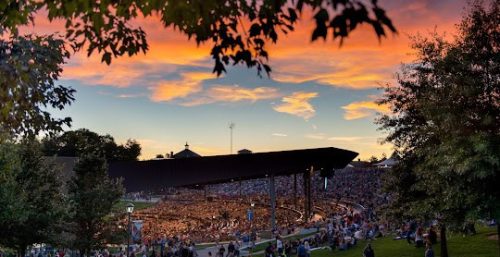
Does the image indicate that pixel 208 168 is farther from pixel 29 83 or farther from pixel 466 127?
pixel 29 83

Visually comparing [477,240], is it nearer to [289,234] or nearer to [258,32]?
[289,234]

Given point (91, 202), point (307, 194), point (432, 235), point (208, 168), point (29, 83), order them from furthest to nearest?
point (307, 194), point (208, 168), point (91, 202), point (432, 235), point (29, 83)

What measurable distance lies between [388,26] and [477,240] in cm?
2753

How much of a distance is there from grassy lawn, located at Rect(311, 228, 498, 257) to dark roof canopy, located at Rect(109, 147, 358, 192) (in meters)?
13.7

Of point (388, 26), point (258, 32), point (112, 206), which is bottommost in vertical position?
point (112, 206)

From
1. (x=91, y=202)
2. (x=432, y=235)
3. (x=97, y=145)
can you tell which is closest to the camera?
(x=432, y=235)

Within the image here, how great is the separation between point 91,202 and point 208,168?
1541cm

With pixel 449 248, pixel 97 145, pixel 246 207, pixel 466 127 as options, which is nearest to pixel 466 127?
pixel 466 127

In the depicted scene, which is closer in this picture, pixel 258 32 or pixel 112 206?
pixel 258 32

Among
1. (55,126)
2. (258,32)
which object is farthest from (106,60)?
(55,126)

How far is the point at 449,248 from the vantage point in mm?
27812

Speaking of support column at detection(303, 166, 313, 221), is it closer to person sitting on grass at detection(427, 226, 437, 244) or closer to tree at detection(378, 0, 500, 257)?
person sitting on grass at detection(427, 226, 437, 244)

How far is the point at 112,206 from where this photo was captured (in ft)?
102

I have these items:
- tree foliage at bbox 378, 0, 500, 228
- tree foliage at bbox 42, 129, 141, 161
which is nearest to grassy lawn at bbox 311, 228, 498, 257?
tree foliage at bbox 378, 0, 500, 228
